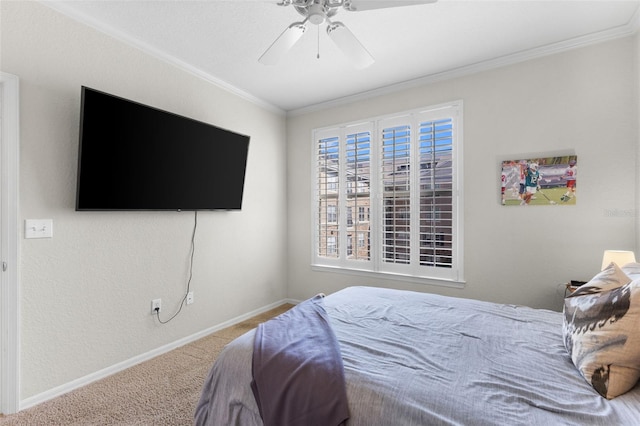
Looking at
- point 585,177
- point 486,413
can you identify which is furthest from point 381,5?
point 585,177

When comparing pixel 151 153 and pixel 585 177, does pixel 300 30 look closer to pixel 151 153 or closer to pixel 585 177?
pixel 151 153

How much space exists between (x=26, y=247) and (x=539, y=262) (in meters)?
3.89

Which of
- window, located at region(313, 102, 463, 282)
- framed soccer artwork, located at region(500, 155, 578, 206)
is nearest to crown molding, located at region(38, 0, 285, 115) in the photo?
window, located at region(313, 102, 463, 282)

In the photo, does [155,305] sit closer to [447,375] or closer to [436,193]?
[447,375]

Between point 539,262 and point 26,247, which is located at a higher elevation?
point 26,247

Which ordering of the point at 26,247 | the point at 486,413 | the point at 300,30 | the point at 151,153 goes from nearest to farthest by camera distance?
the point at 486,413 < the point at 300,30 < the point at 26,247 < the point at 151,153

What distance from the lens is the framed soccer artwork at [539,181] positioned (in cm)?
250

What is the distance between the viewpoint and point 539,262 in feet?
8.65

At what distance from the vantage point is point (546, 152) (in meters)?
2.61

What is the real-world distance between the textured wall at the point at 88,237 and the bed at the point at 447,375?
4.56 feet

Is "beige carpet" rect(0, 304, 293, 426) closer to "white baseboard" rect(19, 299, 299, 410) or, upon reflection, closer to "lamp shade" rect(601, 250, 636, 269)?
"white baseboard" rect(19, 299, 299, 410)

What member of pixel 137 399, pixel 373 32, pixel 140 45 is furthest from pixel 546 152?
pixel 137 399

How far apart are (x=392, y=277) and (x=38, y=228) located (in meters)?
3.08

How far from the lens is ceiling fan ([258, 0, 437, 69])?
1574mm
